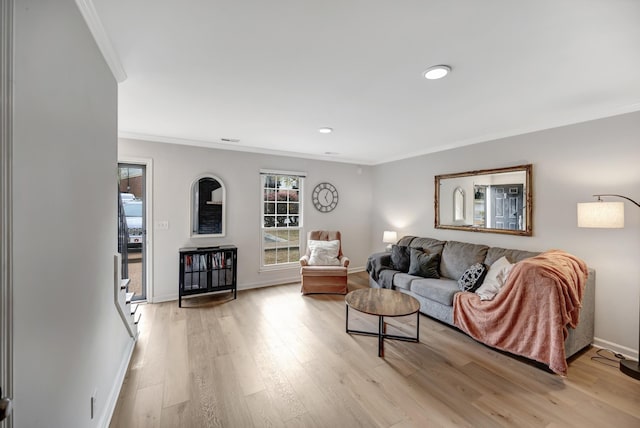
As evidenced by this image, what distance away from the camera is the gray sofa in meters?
2.67

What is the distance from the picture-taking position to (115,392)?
1.98 m

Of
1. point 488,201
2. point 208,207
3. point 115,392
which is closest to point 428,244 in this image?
point 488,201

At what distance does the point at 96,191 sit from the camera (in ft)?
5.60

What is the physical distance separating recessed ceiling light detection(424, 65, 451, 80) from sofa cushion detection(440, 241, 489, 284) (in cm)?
247

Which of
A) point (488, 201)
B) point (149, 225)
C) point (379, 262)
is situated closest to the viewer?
point (488, 201)

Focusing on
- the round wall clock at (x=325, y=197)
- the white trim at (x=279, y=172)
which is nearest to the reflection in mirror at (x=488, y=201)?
the round wall clock at (x=325, y=197)

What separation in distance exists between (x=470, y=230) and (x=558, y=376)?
2.01 metres

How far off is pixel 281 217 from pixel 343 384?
326cm

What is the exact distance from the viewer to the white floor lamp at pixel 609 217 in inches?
92.0

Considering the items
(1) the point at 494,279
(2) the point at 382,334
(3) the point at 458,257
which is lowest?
(2) the point at 382,334

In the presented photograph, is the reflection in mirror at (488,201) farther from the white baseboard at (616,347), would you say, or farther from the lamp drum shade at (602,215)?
the white baseboard at (616,347)

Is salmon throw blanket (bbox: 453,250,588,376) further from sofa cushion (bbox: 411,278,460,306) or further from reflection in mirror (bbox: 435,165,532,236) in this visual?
reflection in mirror (bbox: 435,165,532,236)

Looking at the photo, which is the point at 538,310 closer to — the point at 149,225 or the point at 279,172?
the point at 279,172

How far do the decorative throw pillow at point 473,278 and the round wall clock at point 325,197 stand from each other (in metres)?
2.82
